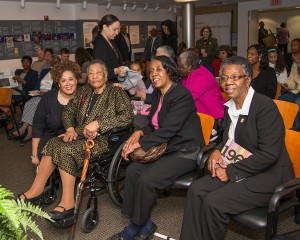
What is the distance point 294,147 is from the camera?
2127 millimetres

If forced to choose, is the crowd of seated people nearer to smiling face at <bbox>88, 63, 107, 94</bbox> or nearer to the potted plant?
smiling face at <bbox>88, 63, 107, 94</bbox>

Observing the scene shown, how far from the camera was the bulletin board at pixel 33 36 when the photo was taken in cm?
736

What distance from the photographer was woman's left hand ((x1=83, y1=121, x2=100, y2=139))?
2.65m

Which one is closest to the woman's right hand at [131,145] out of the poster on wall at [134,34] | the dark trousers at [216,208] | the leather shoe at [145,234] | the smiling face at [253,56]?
the leather shoe at [145,234]

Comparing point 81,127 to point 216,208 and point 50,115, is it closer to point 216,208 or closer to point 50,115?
point 50,115

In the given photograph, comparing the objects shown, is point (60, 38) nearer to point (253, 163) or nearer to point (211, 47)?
point (211, 47)

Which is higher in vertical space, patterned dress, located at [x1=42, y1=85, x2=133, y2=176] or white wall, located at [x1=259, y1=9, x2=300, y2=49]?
white wall, located at [x1=259, y1=9, x2=300, y2=49]

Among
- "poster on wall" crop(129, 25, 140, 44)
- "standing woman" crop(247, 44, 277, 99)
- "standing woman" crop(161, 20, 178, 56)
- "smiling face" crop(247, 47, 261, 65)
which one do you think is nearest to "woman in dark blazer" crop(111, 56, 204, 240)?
"standing woman" crop(247, 44, 277, 99)

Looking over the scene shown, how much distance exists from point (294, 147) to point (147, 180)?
96 centimetres

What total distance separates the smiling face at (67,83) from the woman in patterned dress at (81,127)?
0.33 feet

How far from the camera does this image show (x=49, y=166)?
2721 millimetres

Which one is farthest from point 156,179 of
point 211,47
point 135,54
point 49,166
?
point 135,54

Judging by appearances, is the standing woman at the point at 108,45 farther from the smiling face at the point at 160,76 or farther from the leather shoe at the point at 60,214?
the leather shoe at the point at 60,214

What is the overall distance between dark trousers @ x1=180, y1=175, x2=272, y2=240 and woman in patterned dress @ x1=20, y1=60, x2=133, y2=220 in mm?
966
